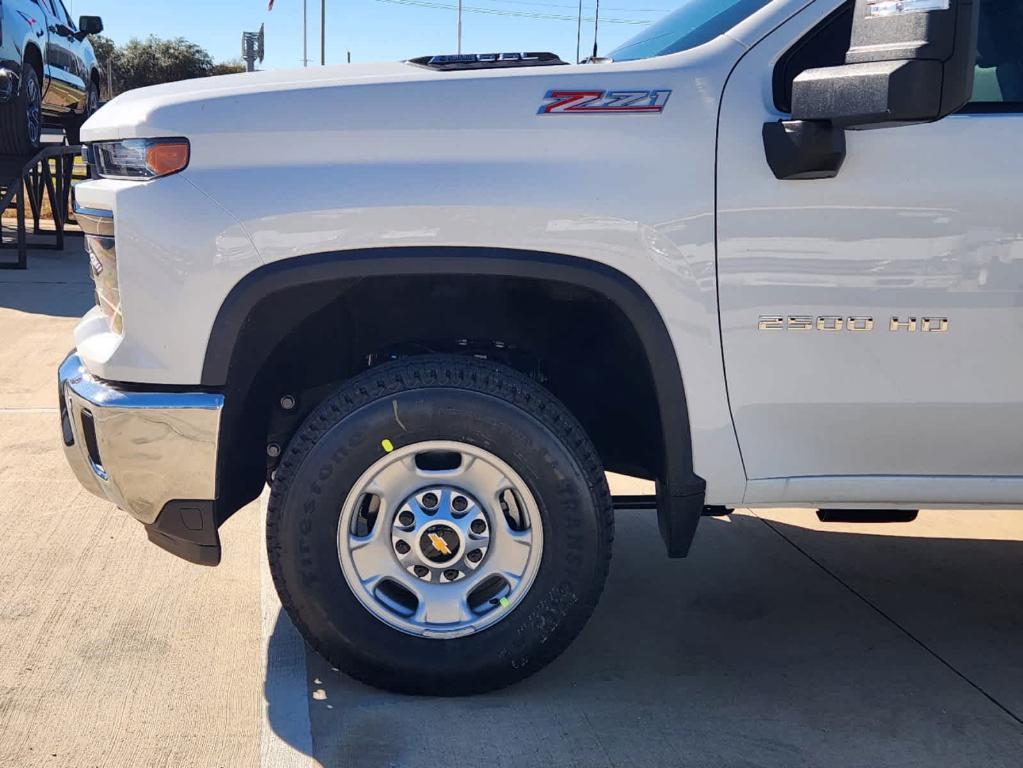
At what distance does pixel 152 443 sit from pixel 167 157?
74 cm

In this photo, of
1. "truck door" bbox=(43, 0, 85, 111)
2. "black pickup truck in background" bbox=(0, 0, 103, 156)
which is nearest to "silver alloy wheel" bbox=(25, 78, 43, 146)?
"black pickup truck in background" bbox=(0, 0, 103, 156)

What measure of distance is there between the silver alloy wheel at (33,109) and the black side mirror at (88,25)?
2.62 m

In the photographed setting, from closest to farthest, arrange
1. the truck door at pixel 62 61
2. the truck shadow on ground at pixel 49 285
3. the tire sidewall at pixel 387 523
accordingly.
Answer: the tire sidewall at pixel 387 523
the truck shadow on ground at pixel 49 285
the truck door at pixel 62 61

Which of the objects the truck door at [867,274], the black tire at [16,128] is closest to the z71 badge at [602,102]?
the truck door at [867,274]

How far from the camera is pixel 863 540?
14.7 ft

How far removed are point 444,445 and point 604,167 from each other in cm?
84

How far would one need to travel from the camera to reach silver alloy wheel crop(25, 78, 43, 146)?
1064 centimetres

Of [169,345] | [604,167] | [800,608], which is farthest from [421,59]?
[800,608]

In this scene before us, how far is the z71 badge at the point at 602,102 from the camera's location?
2734 millimetres

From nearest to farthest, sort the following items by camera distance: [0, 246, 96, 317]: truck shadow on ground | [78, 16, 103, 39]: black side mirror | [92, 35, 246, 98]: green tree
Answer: [0, 246, 96, 317]: truck shadow on ground, [78, 16, 103, 39]: black side mirror, [92, 35, 246, 98]: green tree

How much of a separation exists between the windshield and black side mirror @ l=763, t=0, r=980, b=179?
452 millimetres

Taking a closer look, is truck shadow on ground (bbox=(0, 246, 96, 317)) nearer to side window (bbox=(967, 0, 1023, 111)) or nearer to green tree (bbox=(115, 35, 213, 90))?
side window (bbox=(967, 0, 1023, 111))

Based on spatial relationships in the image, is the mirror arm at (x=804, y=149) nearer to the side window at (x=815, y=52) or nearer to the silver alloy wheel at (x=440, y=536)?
the side window at (x=815, y=52)

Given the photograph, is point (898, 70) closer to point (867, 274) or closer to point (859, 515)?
point (867, 274)
